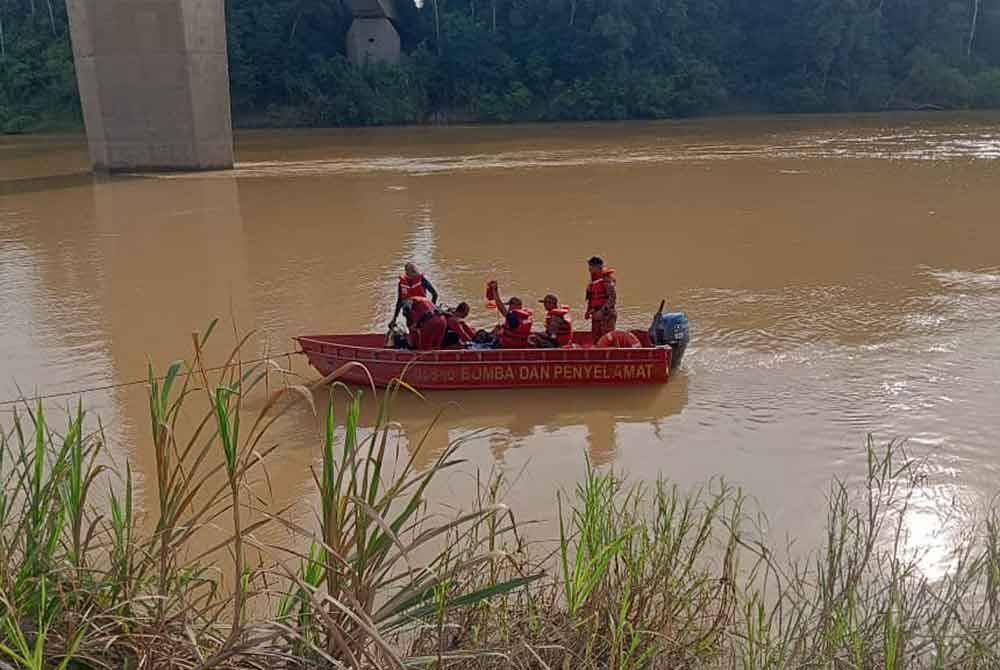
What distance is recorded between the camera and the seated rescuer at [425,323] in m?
8.95

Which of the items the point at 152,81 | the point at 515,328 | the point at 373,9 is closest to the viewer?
the point at 515,328

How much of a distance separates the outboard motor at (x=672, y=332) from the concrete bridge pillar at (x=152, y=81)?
21.1 meters

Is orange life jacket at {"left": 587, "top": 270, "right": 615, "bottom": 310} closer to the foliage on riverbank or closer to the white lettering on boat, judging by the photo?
the white lettering on boat

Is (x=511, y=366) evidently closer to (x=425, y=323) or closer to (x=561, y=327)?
(x=561, y=327)

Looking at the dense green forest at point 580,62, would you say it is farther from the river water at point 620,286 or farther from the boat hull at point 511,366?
the boat hull at point 511,366

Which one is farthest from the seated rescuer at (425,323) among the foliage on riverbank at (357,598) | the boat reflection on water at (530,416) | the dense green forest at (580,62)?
the dense green forest at (580,62)

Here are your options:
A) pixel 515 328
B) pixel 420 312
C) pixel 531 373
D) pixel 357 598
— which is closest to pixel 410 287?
pixel 420 312

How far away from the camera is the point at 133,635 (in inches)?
108

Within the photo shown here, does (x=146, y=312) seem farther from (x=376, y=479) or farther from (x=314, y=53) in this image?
Answer: (x=314, y=53)

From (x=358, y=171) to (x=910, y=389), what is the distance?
20.9 metres

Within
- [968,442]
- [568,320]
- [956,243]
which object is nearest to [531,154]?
[956,243]

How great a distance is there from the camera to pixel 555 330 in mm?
9156

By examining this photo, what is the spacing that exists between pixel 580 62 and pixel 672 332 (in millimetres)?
40959

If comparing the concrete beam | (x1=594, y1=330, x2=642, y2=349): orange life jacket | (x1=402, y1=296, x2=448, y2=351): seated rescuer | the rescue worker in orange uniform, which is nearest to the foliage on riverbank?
(x1=402, y1=296, x2=448, y2=351): seated rescuer
